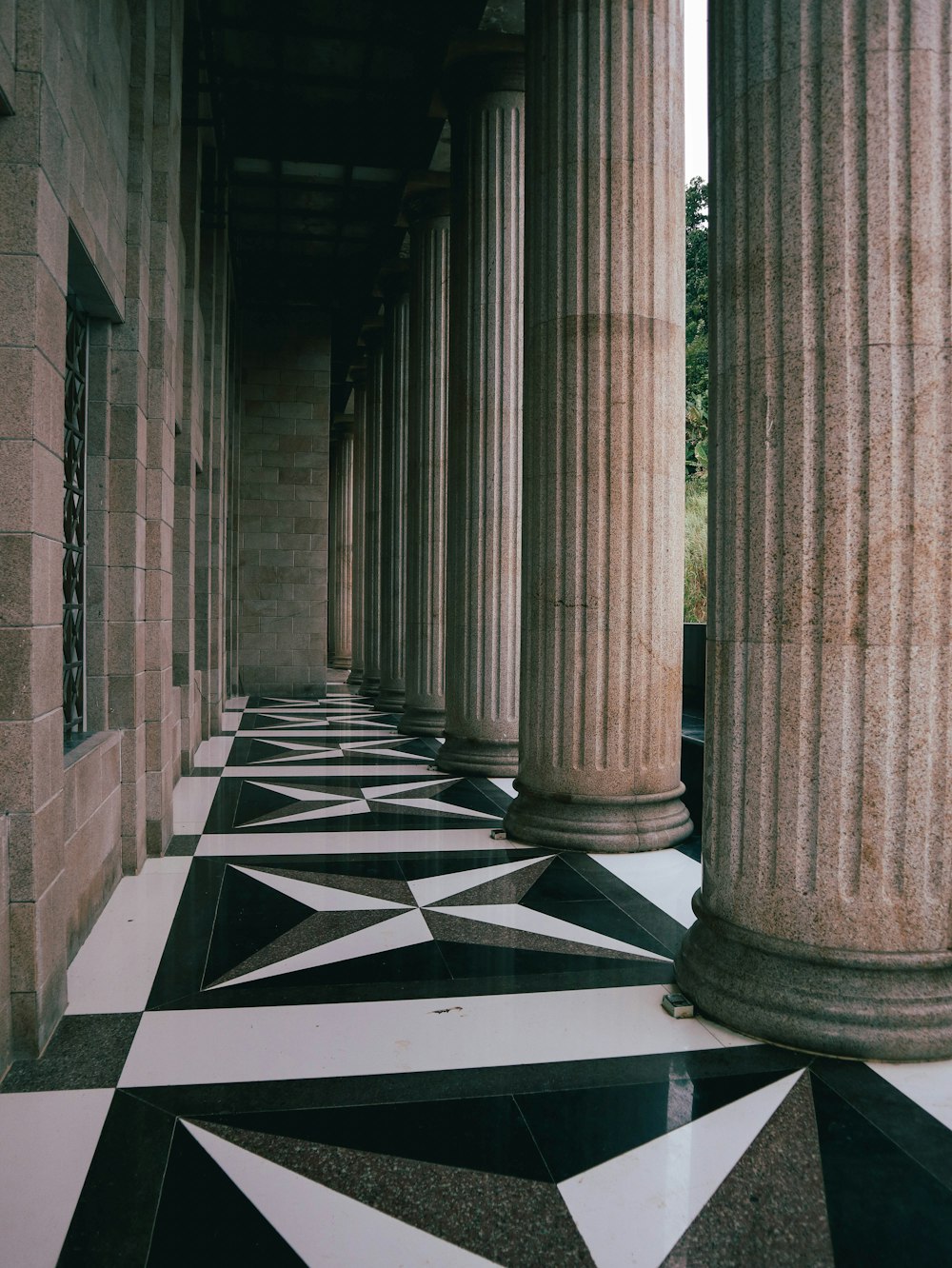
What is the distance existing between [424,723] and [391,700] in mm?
3894

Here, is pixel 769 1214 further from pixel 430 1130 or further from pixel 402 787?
pixel 402 787

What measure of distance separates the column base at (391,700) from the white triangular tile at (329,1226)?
14.3m

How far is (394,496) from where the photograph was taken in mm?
16984

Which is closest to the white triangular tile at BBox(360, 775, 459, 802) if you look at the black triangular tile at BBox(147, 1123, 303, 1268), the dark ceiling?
the black triangular tile at BBox(147, 1123, 303, 1268)

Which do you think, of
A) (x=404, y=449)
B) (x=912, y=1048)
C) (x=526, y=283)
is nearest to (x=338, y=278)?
(x=404, y=449)

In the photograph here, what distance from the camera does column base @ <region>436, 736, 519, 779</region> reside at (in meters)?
9.74

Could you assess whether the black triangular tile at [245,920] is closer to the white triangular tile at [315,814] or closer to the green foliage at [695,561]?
the white triangular tile at [315,814]

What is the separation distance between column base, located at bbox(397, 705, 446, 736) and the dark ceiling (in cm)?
693

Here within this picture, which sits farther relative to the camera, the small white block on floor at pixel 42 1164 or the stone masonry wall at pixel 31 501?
the stone masonry wall at pixel 31 501

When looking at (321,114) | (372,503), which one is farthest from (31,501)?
(372,503)

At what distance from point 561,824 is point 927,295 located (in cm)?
420

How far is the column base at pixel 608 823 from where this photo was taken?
21.6ft

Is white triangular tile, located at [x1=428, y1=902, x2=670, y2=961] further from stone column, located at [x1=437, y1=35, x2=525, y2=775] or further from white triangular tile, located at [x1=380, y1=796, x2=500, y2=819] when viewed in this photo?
stone column, located at [x1=437, y1=35, x2=525, y2=775]

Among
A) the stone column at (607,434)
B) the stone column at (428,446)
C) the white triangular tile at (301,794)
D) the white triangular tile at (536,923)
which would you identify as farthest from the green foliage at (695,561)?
the white triangular tile at (536,923)
